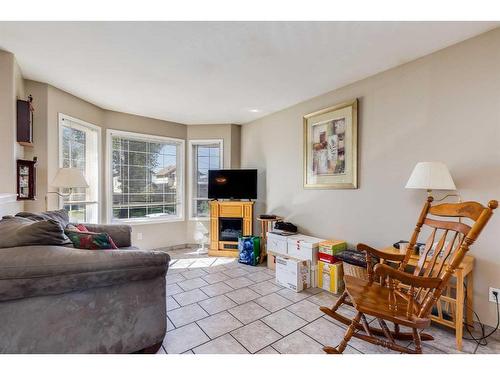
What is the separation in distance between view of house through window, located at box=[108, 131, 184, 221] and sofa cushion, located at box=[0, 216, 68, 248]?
2608mm

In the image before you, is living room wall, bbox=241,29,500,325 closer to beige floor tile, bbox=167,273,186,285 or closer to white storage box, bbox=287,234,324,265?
white storage box, bbox=287,234,324,265

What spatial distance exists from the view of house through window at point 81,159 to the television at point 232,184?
182 cm

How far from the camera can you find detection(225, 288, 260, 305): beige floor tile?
2.54 meters

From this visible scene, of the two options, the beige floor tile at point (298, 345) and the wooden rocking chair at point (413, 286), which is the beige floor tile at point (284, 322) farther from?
the wooden rocking chair at point (413, 286)

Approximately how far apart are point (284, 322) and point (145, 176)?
3.42 m

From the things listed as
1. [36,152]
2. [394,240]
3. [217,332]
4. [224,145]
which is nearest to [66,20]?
[36,152]

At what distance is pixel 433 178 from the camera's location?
1.90 m

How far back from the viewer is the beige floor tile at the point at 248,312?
218 cm

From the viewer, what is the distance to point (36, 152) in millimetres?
2875

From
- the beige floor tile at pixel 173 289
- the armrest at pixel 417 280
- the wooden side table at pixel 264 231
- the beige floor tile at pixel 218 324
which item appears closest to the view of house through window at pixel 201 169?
the wooden side table at pixel 264 231

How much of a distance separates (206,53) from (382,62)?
1.73m

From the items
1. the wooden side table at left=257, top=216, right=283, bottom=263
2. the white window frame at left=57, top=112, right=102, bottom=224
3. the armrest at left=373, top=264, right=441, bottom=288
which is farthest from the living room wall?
the white window frame at left=57, top=112, right=102, bottom=224

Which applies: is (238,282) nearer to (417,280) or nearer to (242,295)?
(242,295)

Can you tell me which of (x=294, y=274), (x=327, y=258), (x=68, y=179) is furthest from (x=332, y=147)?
(x=68, y=179)
